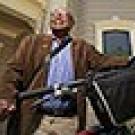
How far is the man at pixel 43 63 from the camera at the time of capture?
3.09 meters

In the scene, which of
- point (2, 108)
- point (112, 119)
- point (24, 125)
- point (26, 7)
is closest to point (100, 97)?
point (112, 119)

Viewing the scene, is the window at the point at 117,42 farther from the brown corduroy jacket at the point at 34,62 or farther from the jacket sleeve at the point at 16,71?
the jacket sleeve at the point at 16,71

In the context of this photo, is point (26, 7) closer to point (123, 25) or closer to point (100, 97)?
point (123, 25)

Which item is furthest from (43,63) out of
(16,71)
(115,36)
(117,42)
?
(115,36)

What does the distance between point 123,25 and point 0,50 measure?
8.96 feet

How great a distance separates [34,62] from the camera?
319 centimetres

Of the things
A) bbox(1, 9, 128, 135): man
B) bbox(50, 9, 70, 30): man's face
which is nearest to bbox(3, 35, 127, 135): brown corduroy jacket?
bbox(1, 9, 128, 135): man

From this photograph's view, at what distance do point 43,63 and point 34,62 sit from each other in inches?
2.4

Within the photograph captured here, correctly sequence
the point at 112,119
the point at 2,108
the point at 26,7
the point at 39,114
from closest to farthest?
1. the point at 112,119
2. the point at 2,108
3. the point at 39,114
4. the point at 26,7

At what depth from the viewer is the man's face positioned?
121 inches

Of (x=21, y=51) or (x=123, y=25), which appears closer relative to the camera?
(x=21, y=51)

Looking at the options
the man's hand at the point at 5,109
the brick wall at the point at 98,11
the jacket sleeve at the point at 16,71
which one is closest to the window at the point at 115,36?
the brick wall at the point at 98,11

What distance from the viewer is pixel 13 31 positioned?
10.5 m

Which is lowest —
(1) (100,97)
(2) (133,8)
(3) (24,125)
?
(3) (24,125)
